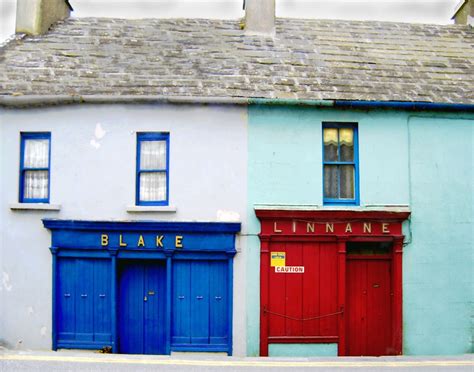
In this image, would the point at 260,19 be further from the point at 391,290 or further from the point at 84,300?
the point at 84,300

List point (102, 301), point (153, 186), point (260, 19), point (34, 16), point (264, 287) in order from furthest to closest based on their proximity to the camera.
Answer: point (260, 19) < point (34, 16) < point (153, 186) < point (102, 301) < point (264, 287)

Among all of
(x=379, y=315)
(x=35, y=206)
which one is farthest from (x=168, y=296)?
(x=379, y=315)

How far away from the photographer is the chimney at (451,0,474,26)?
555 inches

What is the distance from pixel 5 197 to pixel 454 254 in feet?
33.2

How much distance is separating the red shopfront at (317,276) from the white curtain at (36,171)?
195 inches

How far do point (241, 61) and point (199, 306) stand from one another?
5.85 m

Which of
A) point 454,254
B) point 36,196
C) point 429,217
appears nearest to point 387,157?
point 429,217

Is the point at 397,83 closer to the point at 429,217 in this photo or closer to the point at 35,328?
the point at 429,217

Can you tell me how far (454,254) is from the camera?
34.3 feet

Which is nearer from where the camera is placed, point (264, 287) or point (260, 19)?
point (264, 287)

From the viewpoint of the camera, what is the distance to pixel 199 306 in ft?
33.9

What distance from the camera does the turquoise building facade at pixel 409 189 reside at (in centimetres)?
1029

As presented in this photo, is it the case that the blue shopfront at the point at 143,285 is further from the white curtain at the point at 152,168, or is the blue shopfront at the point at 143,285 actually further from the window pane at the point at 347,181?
the window pane at the point at 347,181

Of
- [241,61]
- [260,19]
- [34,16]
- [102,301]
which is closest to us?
[102,301]
